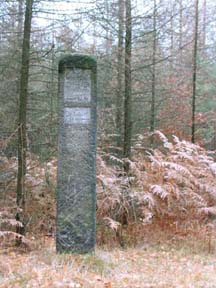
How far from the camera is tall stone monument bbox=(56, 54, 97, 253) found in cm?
550

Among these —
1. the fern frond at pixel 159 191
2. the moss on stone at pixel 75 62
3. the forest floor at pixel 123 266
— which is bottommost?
the forest floor at pixel 123 266

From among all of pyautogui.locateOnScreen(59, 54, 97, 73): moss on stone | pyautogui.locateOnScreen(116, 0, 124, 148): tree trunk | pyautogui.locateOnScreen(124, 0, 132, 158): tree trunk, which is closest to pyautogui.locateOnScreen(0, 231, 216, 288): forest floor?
pyautogui.locateOnScreen(124, 0, 132, 158): tree trunk

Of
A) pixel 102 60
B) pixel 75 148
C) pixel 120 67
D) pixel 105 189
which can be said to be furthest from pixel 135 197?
pixel 102 60

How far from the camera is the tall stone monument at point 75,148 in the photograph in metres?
5.50

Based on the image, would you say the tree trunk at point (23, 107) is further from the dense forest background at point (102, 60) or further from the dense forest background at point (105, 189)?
the dense forest background at point (102, 60)

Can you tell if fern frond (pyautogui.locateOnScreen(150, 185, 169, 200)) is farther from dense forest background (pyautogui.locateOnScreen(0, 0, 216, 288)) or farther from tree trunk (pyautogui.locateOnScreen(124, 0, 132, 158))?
tree trunk (pyautogui.locateOnScreen(124, 0, 132, 158))

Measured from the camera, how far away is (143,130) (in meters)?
14.7

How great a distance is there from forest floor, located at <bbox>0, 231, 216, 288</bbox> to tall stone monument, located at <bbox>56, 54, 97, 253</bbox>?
483 mm

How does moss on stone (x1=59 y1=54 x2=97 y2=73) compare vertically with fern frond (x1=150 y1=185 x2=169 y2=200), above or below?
above

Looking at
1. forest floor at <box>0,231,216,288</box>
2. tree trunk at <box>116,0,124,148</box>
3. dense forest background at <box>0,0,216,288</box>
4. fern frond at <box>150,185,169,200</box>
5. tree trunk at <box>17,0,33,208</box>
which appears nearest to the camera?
forest floor at <box>0,231,216,288</box>

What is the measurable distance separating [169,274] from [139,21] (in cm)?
545

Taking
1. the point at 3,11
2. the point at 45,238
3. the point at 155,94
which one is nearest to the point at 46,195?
the point at 45,238

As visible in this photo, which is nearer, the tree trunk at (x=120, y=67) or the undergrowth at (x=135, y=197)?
the undergrowth at (x=135, y=197)

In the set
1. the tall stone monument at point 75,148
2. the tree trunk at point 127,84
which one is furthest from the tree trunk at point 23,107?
the tree trunk at point 127,84
